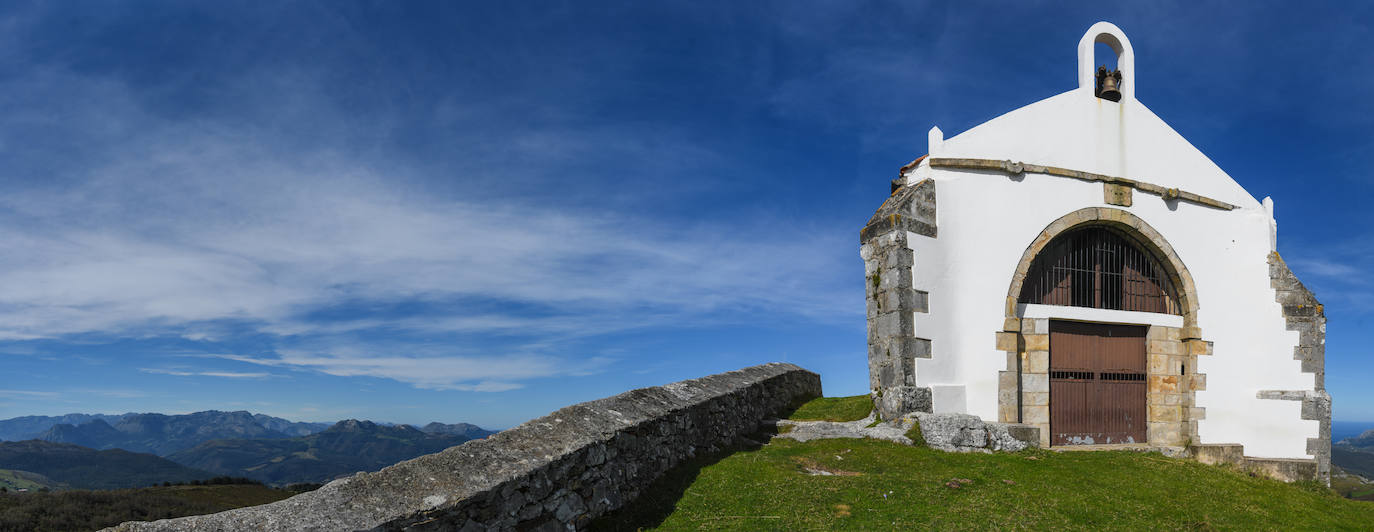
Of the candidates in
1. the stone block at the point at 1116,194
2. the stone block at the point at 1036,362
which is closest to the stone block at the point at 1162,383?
the stone block at the point at 1036,362

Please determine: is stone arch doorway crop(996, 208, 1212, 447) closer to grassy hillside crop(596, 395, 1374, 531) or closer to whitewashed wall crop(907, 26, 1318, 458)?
whitewashed wall crop(907, 26, 1318, 458)

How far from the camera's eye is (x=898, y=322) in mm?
10969

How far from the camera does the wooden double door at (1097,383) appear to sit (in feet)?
41.4

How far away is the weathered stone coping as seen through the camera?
11.9 m

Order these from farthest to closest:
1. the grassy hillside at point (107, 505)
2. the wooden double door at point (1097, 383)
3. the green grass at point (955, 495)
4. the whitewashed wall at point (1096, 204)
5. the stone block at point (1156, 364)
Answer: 1. the stone block at point (1156, 364)
2. the wooden double door at point (1097, 383)
3. the whitewashed wall at point (1096, 204)
4. the grassy hillside at point (107, 505)
5. the green grass at point (955, 495)

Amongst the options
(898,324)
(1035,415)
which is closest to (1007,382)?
(1035,415)

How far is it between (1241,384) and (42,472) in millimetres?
130594

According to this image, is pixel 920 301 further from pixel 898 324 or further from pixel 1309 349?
pixel 1309 349

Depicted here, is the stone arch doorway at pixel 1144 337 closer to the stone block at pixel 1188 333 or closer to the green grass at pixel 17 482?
the stone block at pixel 1188 333

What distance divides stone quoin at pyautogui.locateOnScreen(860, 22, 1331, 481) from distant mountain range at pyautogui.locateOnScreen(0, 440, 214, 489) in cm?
10280

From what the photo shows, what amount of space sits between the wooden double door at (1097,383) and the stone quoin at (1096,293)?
31mm

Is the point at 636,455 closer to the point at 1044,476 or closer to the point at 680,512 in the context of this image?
the point at 680,512

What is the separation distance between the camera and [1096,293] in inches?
517

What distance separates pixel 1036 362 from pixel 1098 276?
2.43 m
